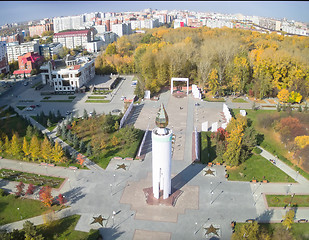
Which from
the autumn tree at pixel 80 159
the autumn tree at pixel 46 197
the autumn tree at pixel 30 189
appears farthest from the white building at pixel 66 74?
the autumn tree at pixel 46 197

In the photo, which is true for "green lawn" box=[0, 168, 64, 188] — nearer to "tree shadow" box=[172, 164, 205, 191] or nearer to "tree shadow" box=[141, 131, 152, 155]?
"tree shadow" box=[141, 131, 152, 155]

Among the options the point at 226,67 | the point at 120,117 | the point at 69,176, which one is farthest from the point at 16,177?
the point at 226,67

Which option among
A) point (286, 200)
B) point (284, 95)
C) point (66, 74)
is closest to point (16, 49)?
point (66, 74)

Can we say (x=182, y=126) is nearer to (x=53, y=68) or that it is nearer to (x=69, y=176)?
(x=69, y=176)

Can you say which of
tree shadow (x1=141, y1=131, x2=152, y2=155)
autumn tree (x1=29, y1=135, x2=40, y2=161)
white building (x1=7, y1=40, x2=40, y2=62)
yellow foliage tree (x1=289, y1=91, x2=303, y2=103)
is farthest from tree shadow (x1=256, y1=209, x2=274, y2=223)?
white building (x1=7, y1=40, x2=40, y2=62)

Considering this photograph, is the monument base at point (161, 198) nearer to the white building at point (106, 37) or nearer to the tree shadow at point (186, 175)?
the tree shadow at point (186, 175)
